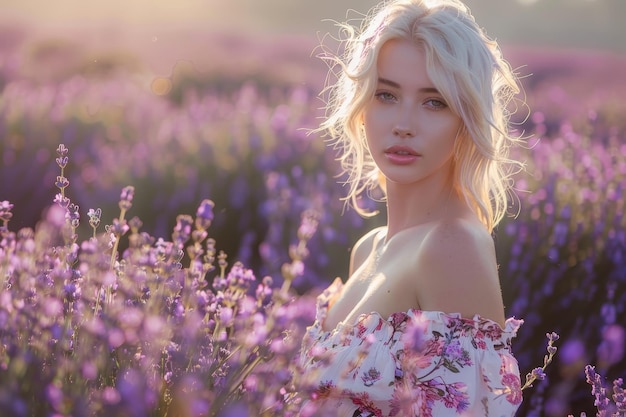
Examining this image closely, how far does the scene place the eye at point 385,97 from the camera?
2412mm

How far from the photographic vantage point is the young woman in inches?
84.9

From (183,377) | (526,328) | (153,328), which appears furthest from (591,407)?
(153,328)

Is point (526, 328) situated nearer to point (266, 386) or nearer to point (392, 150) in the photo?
point (392, 150)

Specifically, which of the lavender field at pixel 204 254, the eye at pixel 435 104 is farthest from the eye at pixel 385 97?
the lavender field at pixel 204 254

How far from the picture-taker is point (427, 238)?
2.25 m

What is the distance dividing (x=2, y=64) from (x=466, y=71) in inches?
350

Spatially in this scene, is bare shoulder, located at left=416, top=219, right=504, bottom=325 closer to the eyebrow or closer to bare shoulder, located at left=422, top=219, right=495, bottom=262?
bare shoulder, located at left=422, top=219, right=495, bottom=262

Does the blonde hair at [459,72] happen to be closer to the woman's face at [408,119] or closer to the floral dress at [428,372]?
the woman's face at [408,119]

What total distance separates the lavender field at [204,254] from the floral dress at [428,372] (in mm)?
184

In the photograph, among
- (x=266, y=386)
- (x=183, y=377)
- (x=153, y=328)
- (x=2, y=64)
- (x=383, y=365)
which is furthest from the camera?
(x=2, y=64)

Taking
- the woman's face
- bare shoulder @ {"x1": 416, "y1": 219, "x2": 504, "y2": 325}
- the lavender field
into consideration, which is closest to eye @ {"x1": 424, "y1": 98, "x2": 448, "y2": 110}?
the woman's face

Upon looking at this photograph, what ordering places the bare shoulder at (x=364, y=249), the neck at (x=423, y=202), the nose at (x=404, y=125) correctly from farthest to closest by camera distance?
the bare shoulder at (x=364, y=249), the neck at (x=423, y=202), the nose at (x=404, y=125)

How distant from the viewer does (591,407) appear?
3818 mm

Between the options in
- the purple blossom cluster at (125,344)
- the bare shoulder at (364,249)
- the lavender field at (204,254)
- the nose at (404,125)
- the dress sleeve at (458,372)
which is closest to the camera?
the purple blossom cluster at (125,344)
